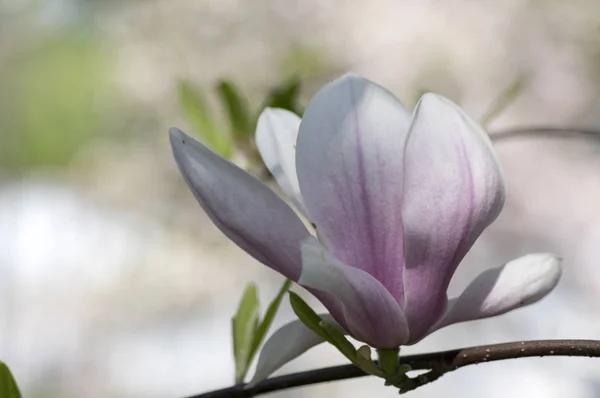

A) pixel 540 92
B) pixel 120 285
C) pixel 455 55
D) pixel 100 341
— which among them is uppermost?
pixel 455 55

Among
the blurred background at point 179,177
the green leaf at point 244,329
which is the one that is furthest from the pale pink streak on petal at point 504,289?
the blurred background at point 179,177

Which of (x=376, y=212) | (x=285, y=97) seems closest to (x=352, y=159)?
(x=376, y=212)

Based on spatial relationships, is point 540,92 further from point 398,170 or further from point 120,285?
point 398,170

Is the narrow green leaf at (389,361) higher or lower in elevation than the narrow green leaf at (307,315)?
lower

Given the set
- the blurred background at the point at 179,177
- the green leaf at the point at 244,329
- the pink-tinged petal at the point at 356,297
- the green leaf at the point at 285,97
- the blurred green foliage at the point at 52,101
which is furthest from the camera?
the blurred green foliage at the point at 52,101

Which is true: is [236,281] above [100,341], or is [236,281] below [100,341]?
above

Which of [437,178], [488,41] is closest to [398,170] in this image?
Result: [437,178]

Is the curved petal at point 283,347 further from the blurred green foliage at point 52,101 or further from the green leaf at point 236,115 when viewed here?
the blurred green foliage at point 52,101
